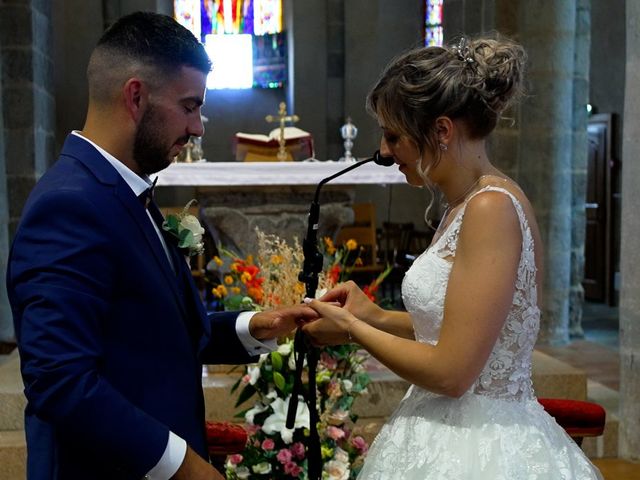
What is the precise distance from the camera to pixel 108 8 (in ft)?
40.9

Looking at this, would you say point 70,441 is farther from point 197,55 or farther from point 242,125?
point 242,125

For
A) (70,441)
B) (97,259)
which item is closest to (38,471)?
(70,441)

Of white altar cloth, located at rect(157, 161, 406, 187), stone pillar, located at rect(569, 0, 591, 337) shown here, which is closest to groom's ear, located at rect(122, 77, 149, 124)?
white altar cloth, located at rect(157, 161, 406, 187)

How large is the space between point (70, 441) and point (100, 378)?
131 mm

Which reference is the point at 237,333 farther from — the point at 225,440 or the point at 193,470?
the point at 225,440

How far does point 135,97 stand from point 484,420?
1.01 m

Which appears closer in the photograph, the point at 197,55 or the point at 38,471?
the point at 38,471

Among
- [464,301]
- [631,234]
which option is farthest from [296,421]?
[631,234]

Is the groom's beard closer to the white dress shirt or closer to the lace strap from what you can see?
the white dress shirt

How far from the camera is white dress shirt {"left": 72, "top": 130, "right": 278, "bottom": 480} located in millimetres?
1501

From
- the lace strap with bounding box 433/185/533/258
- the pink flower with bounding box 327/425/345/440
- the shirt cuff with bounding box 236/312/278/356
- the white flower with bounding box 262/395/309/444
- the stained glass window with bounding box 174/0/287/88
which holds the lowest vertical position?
the pink flower with bounding box 327/425/345/440

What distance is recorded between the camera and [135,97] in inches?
64.7

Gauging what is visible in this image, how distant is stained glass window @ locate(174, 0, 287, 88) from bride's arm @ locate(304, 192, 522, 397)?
1200cm

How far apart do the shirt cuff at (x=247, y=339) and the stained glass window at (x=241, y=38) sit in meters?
11.7
